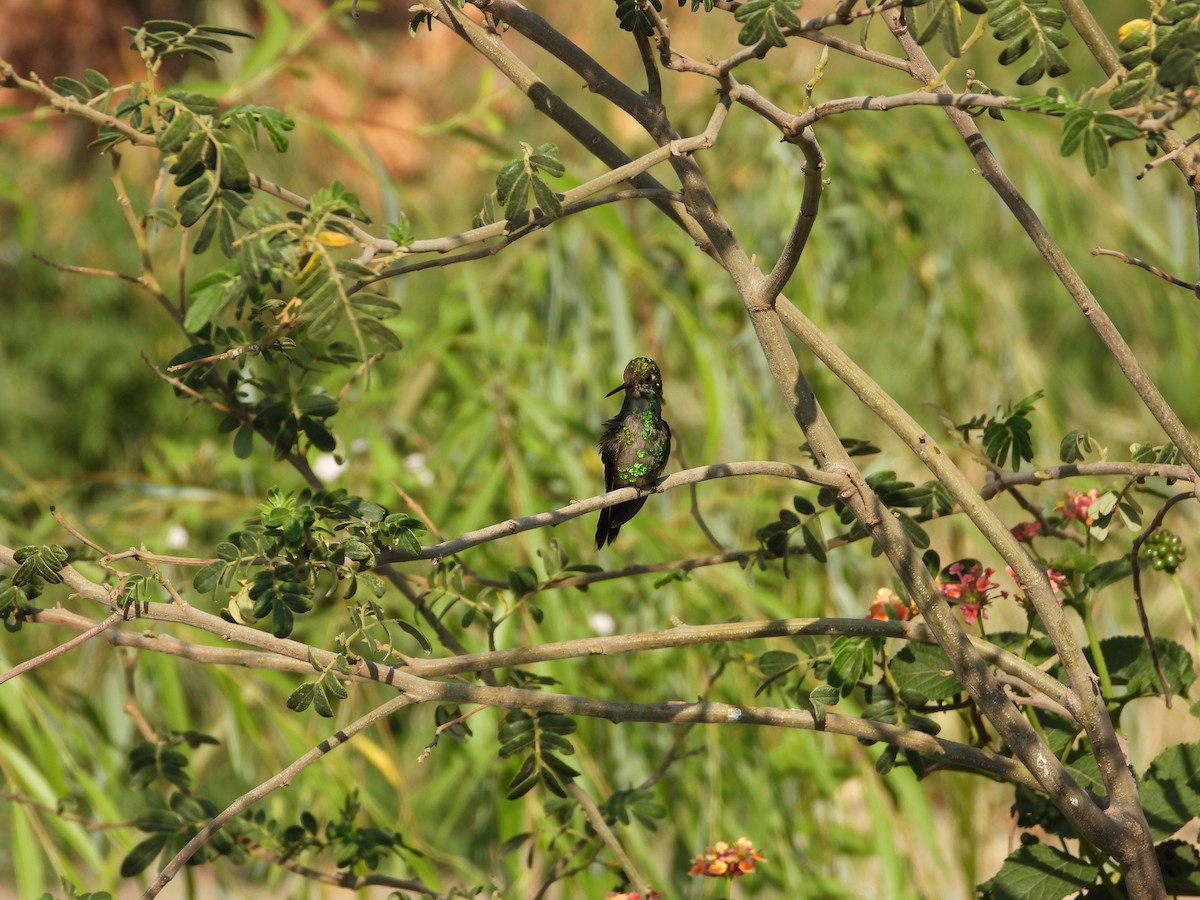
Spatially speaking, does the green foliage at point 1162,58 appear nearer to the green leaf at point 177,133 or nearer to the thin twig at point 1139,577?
Answer: the thin twig at point 1139,577

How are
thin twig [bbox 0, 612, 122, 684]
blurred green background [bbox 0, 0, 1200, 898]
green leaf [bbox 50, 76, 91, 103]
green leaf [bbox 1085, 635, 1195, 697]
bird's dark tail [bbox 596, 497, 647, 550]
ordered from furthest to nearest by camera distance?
blurred green background [bbox 0, 0, 1200, 898] < bird's dark tail [bbox 596, 497, 647, 550] < green leaf [bbox 1085, 635, 1195, 697] < green leaf [bbox 50, 76, 91, 103] < thin twig [bbox 0, 612, 122, 684]

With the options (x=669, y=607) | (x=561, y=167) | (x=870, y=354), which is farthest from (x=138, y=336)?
(x=561, y=167)

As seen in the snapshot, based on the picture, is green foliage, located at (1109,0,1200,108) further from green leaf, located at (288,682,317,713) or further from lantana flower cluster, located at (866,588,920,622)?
green leaf, located at (288,682,317,713)

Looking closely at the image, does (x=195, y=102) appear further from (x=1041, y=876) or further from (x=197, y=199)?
(x=1041, y=876)

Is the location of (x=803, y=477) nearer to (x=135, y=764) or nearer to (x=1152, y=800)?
(x=1152, y=800)

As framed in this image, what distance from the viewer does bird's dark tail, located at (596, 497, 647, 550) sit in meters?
2.22

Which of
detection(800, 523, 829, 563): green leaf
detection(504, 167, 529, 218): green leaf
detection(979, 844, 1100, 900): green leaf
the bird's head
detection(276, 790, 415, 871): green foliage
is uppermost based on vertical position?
the bird's head

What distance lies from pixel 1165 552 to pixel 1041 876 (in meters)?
0.37

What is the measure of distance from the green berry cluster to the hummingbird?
1035 millimetres

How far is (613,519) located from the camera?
2234mm

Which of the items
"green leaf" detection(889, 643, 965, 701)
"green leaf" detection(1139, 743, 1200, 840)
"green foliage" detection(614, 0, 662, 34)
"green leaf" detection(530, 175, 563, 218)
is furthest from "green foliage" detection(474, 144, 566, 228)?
"green leaf" detection(1139, 743, 1200, 840)

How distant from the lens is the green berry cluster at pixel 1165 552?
50.1 inches

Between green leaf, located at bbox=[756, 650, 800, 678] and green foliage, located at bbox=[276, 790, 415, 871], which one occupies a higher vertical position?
green leaf, located at bbox=[756, 650, 800, 678]

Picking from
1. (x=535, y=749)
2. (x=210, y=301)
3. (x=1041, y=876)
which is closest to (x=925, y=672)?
(x=1041, y=876)
